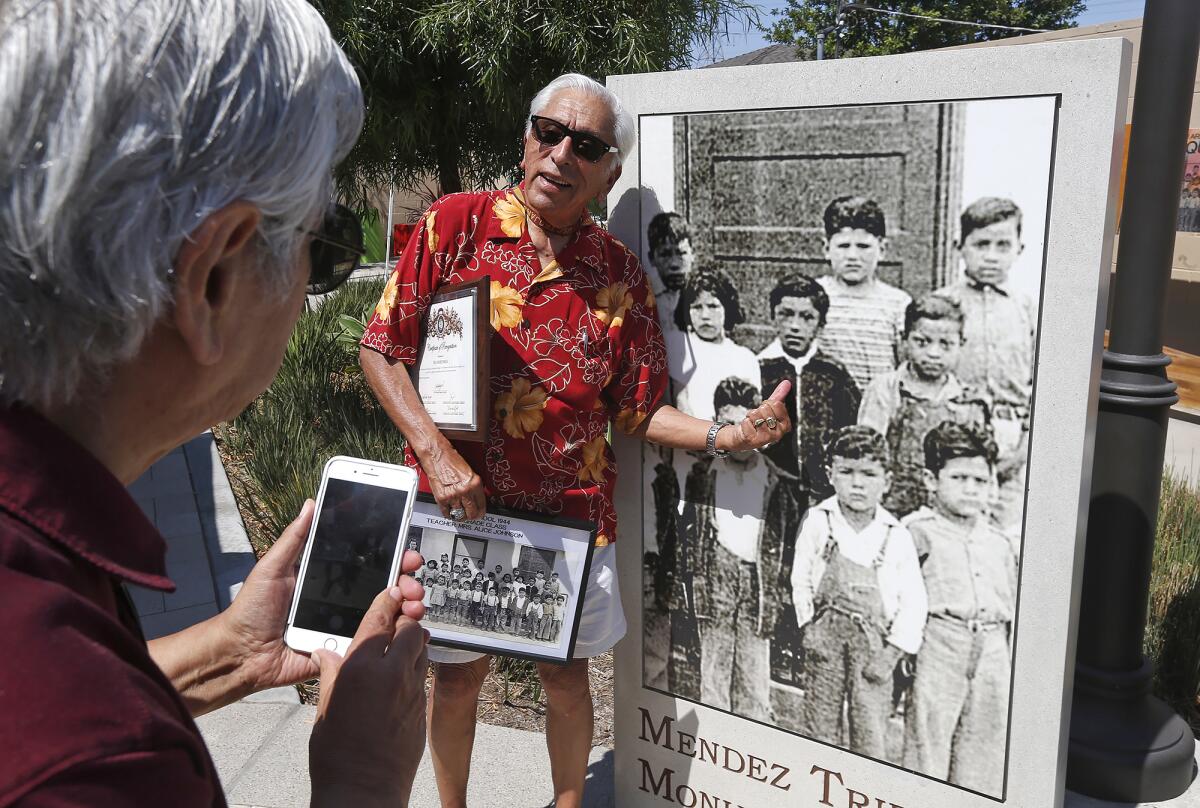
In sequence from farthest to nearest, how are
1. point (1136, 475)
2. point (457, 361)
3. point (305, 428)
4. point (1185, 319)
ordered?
point (1185, 319) < point (305, 428) < point (1136, 475) < point (457, 361)

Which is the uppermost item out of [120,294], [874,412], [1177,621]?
[120,294]

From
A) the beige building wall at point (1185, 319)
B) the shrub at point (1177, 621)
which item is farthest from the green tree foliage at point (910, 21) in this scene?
the shrub at point (1177, 621)

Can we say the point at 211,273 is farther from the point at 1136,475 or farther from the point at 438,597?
the point at 1136,475

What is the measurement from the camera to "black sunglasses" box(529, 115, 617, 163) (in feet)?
7.77

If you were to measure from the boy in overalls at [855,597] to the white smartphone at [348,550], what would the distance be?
1.01 m

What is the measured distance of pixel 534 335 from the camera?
2.35 m

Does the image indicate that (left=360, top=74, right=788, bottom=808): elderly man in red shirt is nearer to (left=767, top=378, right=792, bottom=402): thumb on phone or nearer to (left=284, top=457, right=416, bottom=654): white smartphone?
(left=767, top=378, right=792, bottom=402): thumb on phone

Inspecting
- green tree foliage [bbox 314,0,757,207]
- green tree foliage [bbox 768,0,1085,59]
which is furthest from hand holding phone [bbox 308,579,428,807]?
green tree foliage [bbox 768,0,1085,59]

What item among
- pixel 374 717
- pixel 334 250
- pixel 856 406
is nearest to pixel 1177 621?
pixel 856 406

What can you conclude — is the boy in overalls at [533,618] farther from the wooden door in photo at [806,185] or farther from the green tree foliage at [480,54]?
the green tree foliage at [480,54]

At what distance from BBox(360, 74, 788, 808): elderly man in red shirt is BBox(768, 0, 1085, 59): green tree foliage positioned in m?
29.6

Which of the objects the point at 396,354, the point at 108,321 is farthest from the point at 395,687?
the point at 396,354

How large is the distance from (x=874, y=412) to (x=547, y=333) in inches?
30.4

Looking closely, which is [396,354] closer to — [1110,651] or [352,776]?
[352,776]
